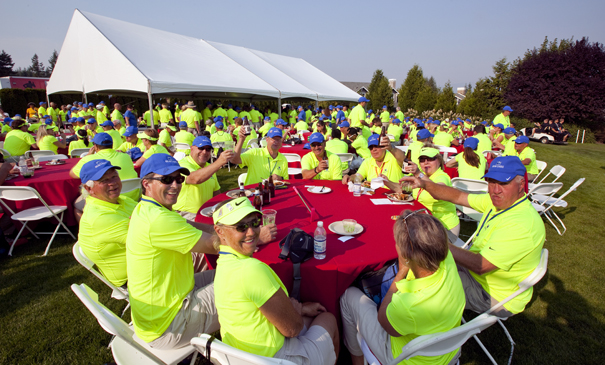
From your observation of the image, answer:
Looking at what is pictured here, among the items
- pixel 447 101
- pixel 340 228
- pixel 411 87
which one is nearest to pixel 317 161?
pixel 340 228

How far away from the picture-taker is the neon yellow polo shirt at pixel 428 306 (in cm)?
166

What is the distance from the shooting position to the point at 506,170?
2359mm

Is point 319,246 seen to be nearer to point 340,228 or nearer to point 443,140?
point 340,228

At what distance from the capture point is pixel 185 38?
16953 mm

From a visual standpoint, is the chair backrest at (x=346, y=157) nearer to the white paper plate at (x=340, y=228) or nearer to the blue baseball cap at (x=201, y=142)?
the blue baseball cap at (x=201, y=142)

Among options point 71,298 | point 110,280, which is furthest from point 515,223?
point 71,298

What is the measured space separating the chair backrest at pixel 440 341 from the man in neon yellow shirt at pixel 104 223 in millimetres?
2306

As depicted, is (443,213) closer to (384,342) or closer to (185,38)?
(384,342)

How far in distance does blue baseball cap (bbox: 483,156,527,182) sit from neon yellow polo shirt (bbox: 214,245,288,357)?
1.98 metres

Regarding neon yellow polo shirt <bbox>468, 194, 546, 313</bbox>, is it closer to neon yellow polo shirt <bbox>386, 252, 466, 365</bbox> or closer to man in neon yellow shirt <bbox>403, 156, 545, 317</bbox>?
man in neon yellow shirt <bbox>403, 156, 545, 317</bbox>

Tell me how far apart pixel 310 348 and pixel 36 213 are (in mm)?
4996

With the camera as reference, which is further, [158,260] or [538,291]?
[538,291]

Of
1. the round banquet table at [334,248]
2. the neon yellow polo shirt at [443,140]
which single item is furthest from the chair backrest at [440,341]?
the neon yellow polo shirt at [443,140]

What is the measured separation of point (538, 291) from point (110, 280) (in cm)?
491
